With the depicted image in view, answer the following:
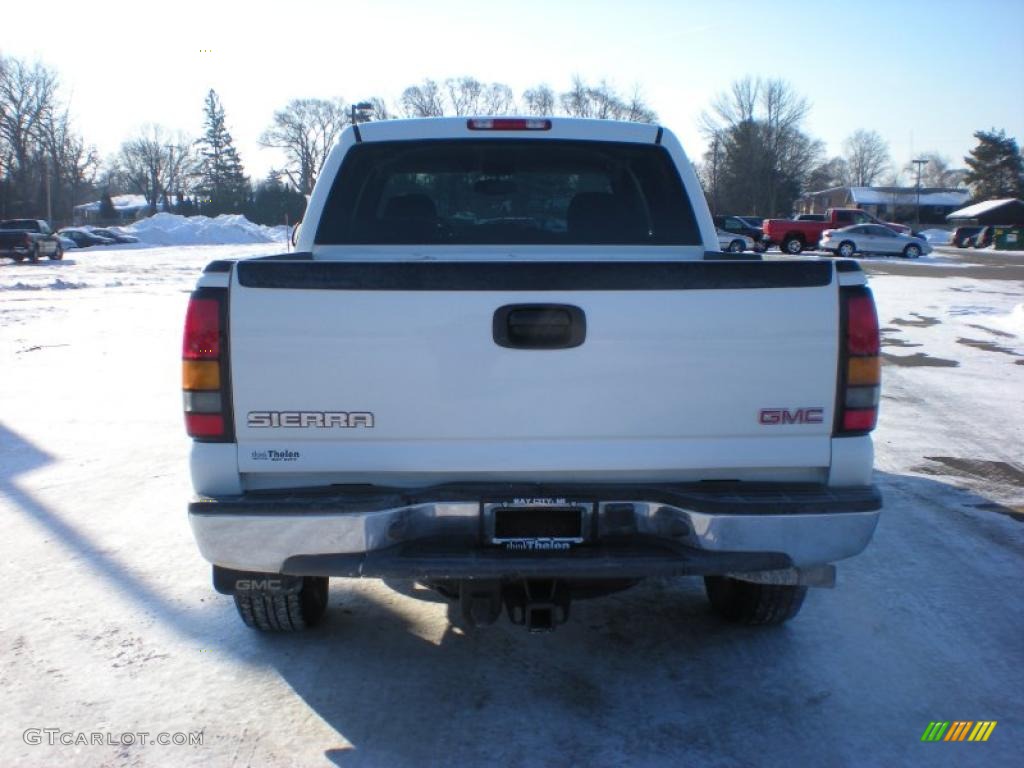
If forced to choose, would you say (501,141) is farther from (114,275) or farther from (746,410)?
(114,275)

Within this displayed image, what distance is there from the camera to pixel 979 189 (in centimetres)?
9762

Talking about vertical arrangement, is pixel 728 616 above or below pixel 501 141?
below

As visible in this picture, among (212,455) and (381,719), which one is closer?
(212,455)

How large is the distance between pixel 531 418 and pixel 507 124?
225 centimetres

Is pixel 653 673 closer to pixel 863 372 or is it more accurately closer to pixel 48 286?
pixel 863 372

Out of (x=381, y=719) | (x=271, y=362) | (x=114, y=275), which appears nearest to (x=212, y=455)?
(x=271, y=362)

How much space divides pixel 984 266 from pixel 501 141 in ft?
125

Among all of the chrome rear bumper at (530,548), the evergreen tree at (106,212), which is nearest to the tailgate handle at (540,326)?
the chrome rear bumper at (530,548)

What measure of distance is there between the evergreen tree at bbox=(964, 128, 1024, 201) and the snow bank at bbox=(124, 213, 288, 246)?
70.4 m

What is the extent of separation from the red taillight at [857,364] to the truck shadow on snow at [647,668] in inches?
43.6

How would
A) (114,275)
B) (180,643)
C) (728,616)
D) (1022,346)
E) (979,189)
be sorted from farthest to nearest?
(979,189)
(114,275)
(1022,346)
(728,616)
(180,643)

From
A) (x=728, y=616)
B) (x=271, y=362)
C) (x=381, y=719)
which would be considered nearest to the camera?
(x=271, y=362)

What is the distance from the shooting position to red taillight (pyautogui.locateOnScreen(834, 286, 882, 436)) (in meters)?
3.28

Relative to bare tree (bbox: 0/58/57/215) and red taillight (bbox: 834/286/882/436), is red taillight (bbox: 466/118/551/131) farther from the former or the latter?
bare tree (bbox: 0/58/57/215)
